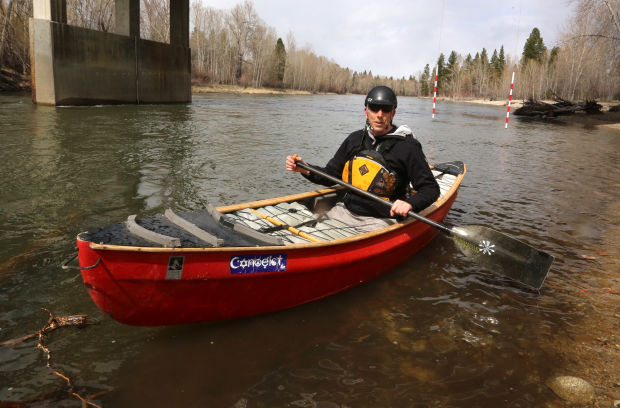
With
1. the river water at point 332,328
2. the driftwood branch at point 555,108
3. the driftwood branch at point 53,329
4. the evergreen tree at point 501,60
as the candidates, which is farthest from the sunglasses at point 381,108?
the evergreen tree at point 501,60

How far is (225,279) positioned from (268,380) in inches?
28.5

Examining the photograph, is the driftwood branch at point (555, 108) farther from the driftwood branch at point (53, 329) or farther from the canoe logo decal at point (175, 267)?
the driftwood branch at point (53, 329)

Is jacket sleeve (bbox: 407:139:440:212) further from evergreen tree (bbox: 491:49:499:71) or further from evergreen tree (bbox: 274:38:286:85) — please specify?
evergreen tree (bbox: 491:49:499:71)

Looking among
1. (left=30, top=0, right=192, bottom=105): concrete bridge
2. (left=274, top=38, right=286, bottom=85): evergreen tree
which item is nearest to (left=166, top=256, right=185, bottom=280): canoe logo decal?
(left=30, top=0, right=192, bottom=105): concrete bridge

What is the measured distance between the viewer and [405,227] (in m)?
4.04

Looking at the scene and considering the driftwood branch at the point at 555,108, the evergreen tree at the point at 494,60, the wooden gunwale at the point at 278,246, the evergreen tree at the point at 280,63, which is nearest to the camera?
the wooden gunwale at the point at 278,246

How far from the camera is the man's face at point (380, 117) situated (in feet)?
12.4

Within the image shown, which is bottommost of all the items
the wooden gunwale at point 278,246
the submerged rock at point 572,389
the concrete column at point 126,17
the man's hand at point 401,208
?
the submerged rock at point 572,389

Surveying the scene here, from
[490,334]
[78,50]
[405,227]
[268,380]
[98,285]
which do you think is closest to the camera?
[98,285]

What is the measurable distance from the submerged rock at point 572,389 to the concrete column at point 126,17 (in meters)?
22.8

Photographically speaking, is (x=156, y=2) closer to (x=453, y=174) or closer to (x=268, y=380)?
(x=453, y=174)

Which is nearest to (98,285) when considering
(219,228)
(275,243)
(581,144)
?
(219,228)

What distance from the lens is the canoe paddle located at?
150 inches

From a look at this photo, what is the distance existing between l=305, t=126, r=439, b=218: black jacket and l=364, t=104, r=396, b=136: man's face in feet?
0.24
